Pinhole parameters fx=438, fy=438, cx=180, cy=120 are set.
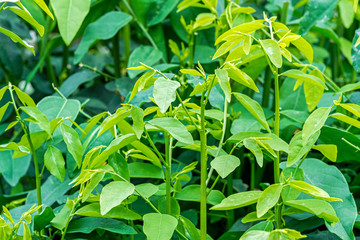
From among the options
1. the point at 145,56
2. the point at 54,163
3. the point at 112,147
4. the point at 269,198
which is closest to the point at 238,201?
the point at 269,198

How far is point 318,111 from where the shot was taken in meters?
0.45

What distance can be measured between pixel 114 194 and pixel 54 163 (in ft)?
0.52

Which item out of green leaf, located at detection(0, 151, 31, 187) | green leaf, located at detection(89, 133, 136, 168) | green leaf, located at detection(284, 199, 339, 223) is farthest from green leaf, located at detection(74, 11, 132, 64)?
green leaf, located at detection(284, 199, 339, 223)

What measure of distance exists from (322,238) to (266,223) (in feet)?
0.45

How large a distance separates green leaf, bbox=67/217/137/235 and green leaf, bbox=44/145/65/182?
0.22 feet

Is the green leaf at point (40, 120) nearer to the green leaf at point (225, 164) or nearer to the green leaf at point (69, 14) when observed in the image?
the green leaf at point (69, 14)

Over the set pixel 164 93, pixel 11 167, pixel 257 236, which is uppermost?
pixel 164 93

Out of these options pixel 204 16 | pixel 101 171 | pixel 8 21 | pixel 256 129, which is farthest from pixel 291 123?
pixel 8 21

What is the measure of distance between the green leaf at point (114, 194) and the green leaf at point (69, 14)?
207 millimetres

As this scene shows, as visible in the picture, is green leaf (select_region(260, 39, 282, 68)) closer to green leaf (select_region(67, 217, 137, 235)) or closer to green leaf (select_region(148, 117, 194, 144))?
green leaf (select_region(148, 117, 194, 144))

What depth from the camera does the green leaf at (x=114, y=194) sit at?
1.34 feet

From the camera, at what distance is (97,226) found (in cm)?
54

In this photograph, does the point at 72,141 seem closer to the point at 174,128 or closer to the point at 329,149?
the point at 174,128

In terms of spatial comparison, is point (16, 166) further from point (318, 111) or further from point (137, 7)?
point (318, 111)
